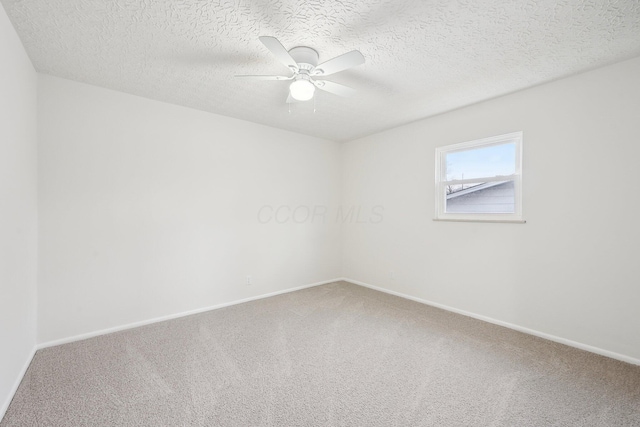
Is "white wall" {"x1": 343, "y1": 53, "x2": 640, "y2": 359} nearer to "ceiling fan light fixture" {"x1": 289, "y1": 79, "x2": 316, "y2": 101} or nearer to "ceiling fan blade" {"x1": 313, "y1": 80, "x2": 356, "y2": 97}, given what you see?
"ceiling fan blade" {"x1": 313, "y1": 80, "x2": 356, "y2": 97}

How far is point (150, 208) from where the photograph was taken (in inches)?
117

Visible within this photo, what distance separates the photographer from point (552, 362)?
87.4 inches

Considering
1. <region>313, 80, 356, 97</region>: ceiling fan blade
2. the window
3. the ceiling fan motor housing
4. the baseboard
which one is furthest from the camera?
the window

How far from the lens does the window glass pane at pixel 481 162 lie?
2951mm

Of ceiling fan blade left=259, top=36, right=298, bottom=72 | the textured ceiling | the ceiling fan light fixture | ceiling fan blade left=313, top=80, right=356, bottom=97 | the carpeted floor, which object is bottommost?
the carpeted floor

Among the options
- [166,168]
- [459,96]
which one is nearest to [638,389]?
[459,96]

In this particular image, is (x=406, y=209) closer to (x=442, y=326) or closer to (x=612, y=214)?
(x=442, y=326)

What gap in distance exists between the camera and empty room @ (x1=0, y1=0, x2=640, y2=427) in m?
1.72

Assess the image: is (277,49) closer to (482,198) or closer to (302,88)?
(302,88)

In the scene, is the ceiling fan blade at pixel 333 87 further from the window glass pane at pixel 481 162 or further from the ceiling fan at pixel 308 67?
the window glass pane at pixel 481 162

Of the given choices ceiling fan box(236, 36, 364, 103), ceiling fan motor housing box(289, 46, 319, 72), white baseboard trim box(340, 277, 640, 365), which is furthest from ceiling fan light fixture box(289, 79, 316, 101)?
white baseboard trim box(340, 277, 640, 365)

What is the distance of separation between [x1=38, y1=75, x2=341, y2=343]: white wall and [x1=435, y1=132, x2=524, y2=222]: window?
2.09 meters

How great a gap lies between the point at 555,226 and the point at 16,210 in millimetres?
4371

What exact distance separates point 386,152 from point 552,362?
299 centimetres
